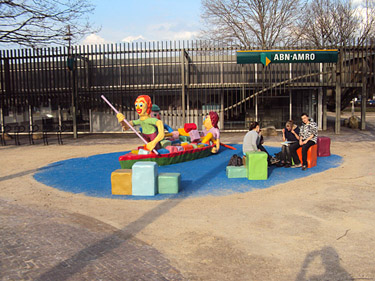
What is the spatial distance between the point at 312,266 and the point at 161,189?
4.52 meters

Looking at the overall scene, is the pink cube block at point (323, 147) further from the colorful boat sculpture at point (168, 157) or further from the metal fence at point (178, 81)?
the metal fence at point (178, 81)

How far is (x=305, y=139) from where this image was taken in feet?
36.8

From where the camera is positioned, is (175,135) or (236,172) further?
(175,135)

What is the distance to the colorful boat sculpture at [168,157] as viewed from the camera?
427 inches

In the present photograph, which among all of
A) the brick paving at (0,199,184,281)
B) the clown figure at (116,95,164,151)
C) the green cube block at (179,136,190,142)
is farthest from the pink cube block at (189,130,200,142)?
the brick paving at (0,199,184,281)

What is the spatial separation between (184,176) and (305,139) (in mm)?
3867

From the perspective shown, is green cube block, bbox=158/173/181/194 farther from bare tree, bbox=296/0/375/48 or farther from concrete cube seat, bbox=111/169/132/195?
bare tree, bbox=296/0/375/48

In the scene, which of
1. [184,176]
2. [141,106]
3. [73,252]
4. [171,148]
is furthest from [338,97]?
[73,252]

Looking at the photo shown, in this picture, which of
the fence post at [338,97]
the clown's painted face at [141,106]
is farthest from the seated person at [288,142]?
the fence post at [338,97]

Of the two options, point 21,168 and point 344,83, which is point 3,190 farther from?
point 344,83

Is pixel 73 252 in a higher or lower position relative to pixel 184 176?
lower

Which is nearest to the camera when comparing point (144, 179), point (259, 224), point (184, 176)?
point (259, 224)

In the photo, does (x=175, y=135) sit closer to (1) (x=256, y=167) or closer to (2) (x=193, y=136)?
(2) (x=193, y=136)

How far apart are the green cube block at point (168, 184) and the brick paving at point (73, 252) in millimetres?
2182
